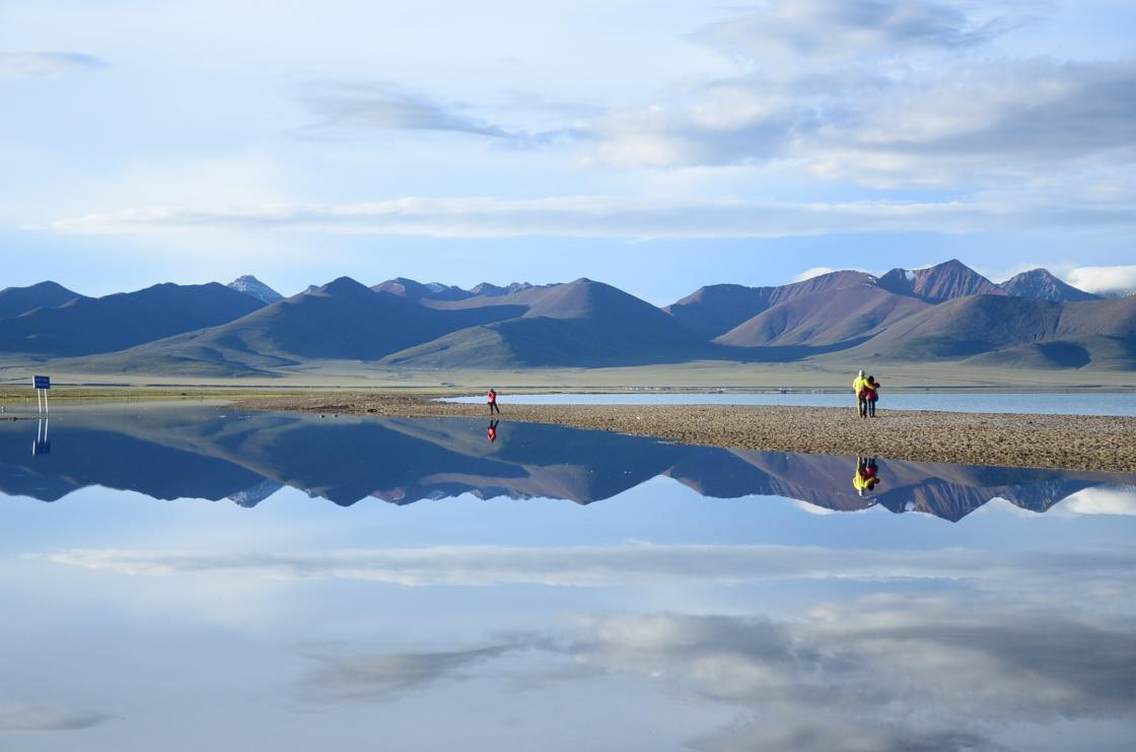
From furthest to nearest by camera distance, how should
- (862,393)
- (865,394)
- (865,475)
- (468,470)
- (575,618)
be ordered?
(862,393) → (865,394) → (468,470) → (865,475) → (575,618)

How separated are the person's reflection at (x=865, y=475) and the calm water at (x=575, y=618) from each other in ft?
1.21

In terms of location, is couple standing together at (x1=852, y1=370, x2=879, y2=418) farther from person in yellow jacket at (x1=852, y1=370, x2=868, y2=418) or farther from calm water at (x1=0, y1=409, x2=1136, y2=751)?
calm water at (x1=0, y1=409, x2=1136, y2=751)

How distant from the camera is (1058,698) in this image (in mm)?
9547

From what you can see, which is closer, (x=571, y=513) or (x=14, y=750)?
(x=14, y=750)

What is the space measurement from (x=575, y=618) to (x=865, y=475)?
52.9 feet

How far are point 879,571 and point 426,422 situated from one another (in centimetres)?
4245

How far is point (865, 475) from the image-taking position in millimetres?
27250

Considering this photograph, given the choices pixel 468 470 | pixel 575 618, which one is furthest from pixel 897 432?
pixel 575 618

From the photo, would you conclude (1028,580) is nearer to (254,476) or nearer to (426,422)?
(254,476)

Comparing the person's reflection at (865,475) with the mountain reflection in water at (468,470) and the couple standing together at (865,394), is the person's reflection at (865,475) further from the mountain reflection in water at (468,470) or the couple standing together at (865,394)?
the couple standing together at (865,394)

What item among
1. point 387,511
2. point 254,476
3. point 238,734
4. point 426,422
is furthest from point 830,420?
point 238,734

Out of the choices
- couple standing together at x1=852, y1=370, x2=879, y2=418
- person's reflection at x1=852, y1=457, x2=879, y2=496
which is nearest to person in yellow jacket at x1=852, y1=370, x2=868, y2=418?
couple standing together at x1=852, y1=370, x2=879, y2=418

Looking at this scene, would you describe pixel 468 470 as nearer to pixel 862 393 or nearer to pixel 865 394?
pixel 865 394

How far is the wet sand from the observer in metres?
31.2
